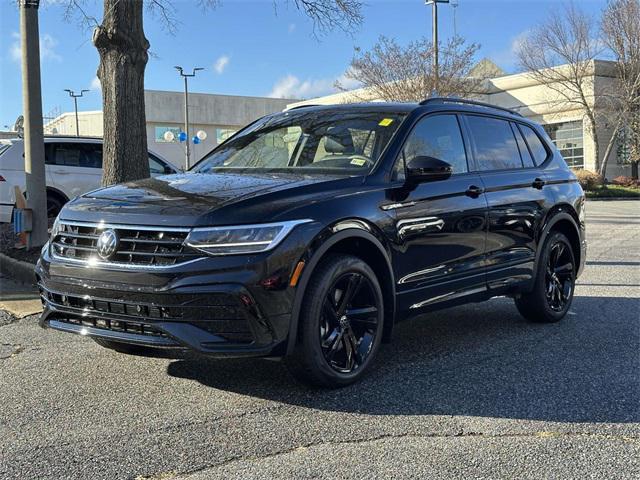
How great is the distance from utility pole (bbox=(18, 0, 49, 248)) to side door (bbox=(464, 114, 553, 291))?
5.66 m

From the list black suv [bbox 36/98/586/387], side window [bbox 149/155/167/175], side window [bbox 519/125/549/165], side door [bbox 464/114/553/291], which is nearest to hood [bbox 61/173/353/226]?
black suv [bbox 36/98/586/387]

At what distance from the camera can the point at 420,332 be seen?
18.9 ft

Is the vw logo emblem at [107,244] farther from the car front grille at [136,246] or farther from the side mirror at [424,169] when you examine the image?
the side mirror at [424,169]

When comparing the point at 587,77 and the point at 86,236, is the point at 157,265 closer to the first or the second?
the point at 86,236

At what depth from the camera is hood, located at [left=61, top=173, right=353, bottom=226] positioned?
3.77m

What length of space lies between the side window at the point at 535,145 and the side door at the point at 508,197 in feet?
0.44

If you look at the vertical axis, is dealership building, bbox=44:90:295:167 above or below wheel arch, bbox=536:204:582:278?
above

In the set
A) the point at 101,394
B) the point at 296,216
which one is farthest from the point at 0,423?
the point at 296,216

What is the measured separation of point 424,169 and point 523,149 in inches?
80.1

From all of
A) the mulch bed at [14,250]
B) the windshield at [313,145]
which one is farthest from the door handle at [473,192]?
the mulch bed at [14,250]

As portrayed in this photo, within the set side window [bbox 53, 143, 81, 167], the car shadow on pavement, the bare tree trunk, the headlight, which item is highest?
the bare tree trunk

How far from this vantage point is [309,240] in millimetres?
3816

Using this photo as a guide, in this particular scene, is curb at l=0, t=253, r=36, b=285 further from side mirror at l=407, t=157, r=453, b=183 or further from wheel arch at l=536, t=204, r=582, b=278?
wheel arch at l=536, t=204, r=582, b=278

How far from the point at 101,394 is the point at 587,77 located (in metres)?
36.0
